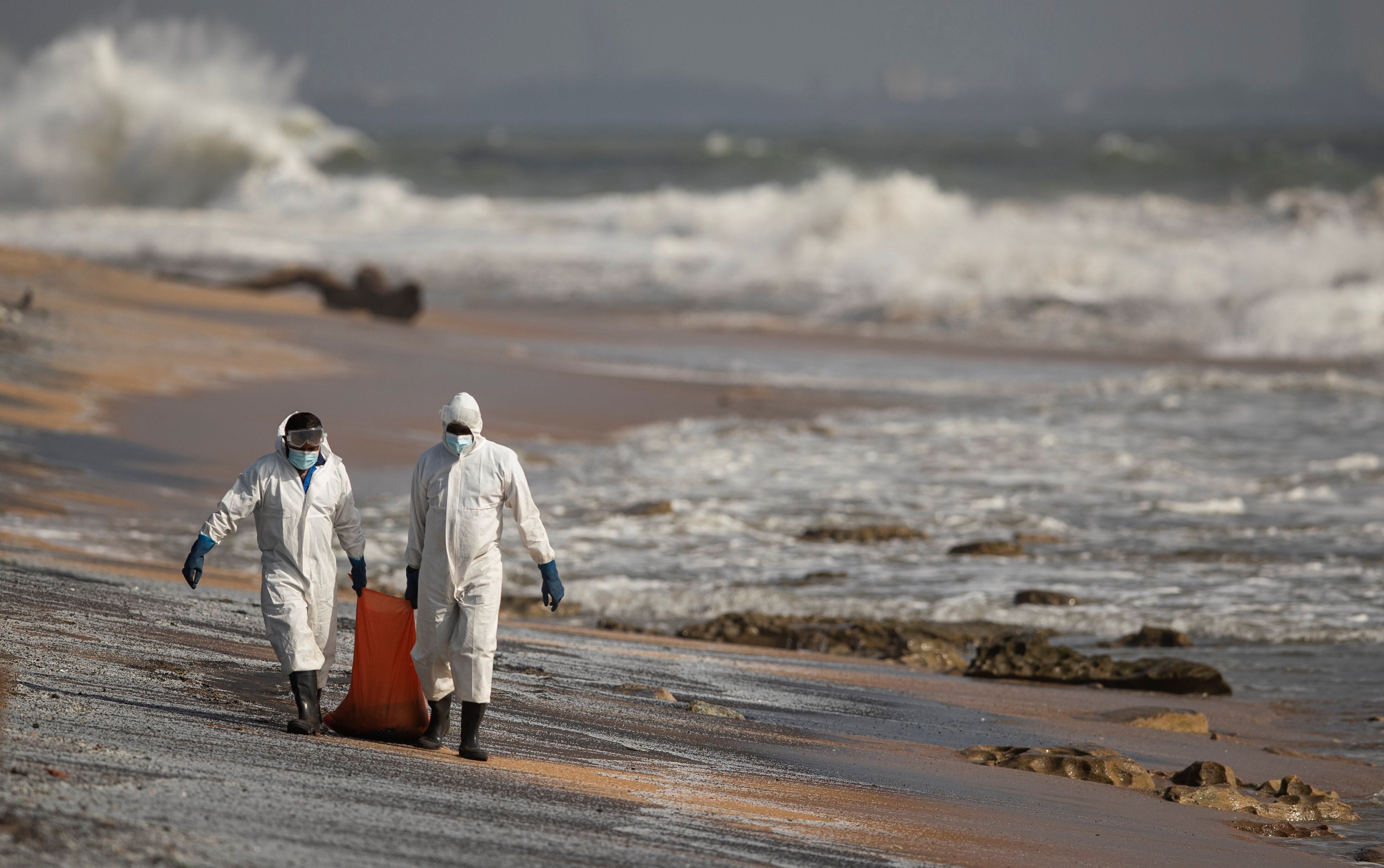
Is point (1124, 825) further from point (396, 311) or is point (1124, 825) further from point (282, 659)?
point (396, 311)

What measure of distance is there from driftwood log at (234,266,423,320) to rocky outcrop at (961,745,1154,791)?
62.0 feet

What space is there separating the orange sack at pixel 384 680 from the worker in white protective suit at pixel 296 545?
A: 0.11 meters

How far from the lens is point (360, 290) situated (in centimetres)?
2570

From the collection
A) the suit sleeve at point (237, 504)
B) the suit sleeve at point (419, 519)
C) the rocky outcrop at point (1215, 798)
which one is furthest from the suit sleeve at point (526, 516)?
the rocky outcrop at point (1215, 798)

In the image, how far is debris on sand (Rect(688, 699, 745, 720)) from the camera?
25.0ft

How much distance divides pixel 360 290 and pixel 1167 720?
1945 centimetres

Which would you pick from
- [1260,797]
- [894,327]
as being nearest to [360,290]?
[894,327]

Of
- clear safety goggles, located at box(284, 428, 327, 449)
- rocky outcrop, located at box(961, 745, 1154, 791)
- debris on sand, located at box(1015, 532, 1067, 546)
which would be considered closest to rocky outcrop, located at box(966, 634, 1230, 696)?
rocky outcrop, located at box(961, 745, 1154, 791)

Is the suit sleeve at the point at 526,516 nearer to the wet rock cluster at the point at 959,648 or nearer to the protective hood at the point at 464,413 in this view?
the protective hood at the point at 464,413

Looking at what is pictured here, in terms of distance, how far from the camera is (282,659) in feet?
20.1

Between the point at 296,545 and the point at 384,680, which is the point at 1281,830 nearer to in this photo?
the point at 384,680

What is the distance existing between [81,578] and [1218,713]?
649 cm

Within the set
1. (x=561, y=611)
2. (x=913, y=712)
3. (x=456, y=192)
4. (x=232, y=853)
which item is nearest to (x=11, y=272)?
(x=561, y=611)

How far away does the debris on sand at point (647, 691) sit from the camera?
7.84m
